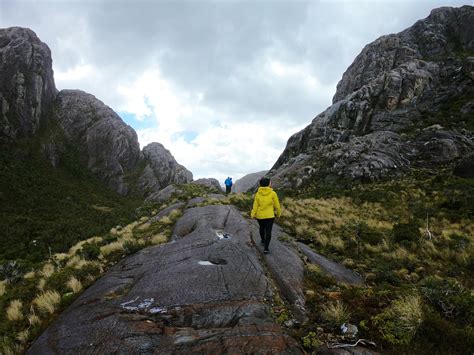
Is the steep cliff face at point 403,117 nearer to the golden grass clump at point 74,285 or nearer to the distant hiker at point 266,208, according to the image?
the distant hiker at point 266,208

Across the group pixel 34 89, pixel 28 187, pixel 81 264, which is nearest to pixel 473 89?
pixel 81 264

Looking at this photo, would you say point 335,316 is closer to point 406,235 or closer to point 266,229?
point 266,229

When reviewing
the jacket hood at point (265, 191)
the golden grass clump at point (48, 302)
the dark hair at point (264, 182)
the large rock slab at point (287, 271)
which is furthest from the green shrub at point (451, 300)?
the golden grass clump at point (48, 302)

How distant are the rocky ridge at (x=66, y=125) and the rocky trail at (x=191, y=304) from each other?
113 metres

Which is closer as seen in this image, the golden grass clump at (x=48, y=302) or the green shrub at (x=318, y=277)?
the golden grass clump at (x=48, y=302)

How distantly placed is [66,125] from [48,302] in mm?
133970

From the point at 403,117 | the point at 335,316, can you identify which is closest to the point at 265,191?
the point at 335,316

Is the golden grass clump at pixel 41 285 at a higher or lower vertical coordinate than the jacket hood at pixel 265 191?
lower

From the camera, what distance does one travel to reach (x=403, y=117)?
52625 mm

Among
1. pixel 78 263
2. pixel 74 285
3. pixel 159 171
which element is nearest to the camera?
pixel 74 285

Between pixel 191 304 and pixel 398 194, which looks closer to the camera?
pixel 191 304

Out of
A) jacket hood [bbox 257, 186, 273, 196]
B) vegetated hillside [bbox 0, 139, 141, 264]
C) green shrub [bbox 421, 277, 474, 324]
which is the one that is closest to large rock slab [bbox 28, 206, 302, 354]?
jacket hood [bbox 257, 186, 273, 196]

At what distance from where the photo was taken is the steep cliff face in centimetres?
4109

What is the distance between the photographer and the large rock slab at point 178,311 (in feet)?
18.7
